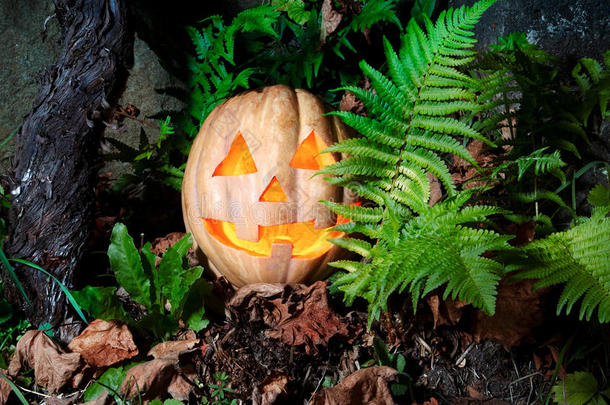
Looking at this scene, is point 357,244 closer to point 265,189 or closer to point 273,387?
point 265,189

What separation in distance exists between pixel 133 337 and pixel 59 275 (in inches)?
21.4

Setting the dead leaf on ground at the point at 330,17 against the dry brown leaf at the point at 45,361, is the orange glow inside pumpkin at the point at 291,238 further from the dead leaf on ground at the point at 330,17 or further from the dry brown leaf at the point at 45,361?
the dead leaf on ground at the point at 330,17

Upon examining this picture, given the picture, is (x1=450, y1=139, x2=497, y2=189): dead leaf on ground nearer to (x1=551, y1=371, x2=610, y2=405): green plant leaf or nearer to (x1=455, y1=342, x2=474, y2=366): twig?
(x1=455, y1=342, x2=474, y2=366): twig

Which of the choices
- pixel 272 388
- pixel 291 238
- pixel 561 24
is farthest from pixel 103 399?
pixel 561 24

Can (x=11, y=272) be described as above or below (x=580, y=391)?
above

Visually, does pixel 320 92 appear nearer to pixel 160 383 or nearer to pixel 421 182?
pixel 421 182

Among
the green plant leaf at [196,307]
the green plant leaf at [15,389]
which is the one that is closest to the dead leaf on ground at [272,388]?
the green plant leaf at [196,307]

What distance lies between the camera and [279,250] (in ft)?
7.87

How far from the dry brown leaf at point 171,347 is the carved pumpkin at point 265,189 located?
1.49 ft

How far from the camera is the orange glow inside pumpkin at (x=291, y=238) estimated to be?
2.48 metres

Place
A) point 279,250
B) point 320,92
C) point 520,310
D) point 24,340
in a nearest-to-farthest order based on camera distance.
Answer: point 520,310, point 24,340, point 279,250, point 320,92

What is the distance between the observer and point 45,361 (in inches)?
86.2

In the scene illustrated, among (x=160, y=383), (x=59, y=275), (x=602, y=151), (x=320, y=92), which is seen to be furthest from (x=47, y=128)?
(x=602, y=151)

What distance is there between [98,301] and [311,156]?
1297 millimetres
